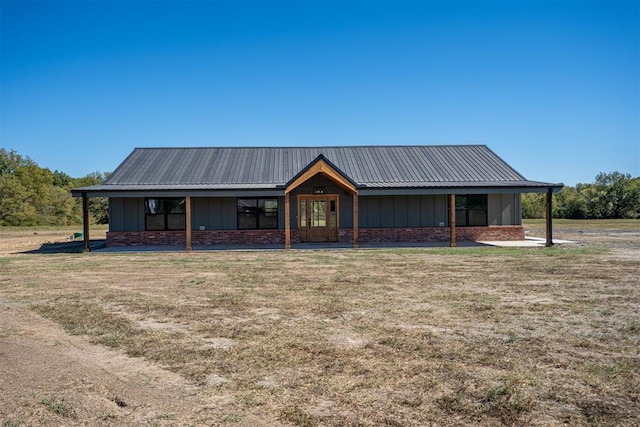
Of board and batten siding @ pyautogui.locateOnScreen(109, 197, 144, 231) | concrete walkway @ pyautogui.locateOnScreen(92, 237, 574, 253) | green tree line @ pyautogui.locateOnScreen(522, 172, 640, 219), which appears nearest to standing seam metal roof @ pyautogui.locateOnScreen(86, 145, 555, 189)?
board and batten siding @ pyautogui.locateOnScreen(109, 197, 144, 231)

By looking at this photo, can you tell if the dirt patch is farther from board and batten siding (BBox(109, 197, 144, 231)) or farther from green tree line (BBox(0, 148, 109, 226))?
green tree line (BBox(0, 148, 109, 226))

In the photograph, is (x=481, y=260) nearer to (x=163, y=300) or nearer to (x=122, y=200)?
(x=163, y=300)

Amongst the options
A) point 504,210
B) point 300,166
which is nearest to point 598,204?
point 504,210

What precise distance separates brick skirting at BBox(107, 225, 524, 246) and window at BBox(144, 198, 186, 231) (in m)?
0.32

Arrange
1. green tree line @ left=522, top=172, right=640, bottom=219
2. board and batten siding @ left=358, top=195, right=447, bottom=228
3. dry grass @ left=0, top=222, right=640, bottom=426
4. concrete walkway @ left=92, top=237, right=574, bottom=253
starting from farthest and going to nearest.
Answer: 1. green tree line @ left=522, top=172, right=640, bottom=219
2. board and batten siding @ left=358, top=195, right=447, bottom=228
3. concrete walkway @ left=92, top=237, right=574, bottom=253
4. dry grass @ left=0, top=222, right=640, bottom=426

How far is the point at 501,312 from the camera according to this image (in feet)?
24.5

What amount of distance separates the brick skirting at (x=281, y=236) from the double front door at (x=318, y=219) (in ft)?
1.33

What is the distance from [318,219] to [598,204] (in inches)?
1235

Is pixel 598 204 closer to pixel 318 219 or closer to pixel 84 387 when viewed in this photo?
pixel 318 219

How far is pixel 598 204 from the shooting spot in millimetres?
41594

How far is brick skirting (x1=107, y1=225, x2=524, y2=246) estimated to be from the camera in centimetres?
2078

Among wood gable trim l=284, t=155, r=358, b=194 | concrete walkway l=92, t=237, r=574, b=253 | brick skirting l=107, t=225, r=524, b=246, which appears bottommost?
concrete walkway l=92, t=237, r=574, b=253

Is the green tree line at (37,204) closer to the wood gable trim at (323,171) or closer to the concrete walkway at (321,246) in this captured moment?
the concrete walkway at (321,246)

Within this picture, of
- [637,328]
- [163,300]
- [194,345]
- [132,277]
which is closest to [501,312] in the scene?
[637,328]
